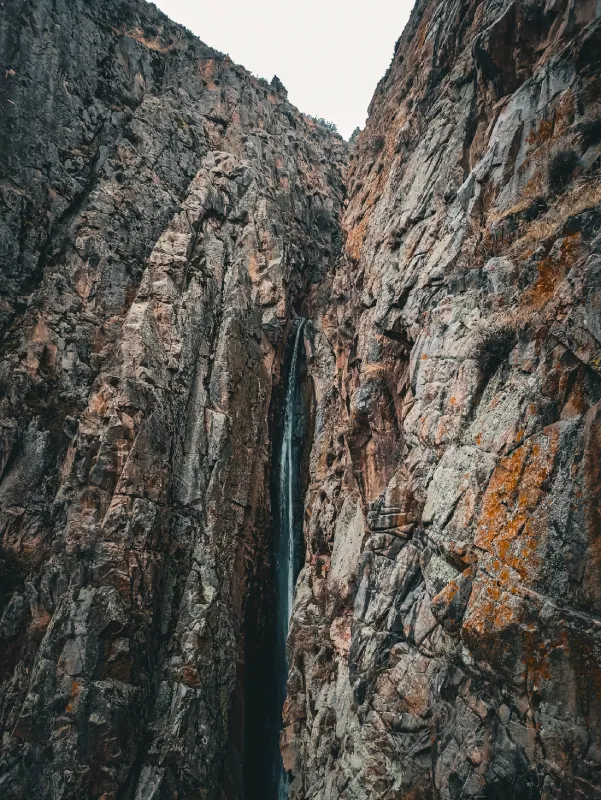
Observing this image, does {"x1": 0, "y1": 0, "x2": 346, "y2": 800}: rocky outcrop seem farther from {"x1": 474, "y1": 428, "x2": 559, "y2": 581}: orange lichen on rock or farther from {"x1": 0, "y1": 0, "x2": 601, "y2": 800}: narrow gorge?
{"x1": 474, "y1": 428, "x2": 559, "y2": 581}: orange lichen on rock

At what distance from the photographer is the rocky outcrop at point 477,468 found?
27.3 ft

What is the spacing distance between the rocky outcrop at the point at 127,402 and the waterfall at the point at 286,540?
1.46 m

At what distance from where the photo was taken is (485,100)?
17.2 m

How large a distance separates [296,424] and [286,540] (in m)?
7.12

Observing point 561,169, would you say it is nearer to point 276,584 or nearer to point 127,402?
point 127,402

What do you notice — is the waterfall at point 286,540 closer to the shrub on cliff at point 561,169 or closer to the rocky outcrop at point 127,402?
the rocky outcrop at point 127,402

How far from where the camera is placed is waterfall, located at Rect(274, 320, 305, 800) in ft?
81.5

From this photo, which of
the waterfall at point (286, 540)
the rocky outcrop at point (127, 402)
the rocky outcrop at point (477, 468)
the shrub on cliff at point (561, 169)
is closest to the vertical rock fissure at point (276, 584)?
the waterfall at point (286, 540)

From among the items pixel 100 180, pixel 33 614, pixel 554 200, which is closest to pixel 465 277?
pixel 554 200

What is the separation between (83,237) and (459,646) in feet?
91.3

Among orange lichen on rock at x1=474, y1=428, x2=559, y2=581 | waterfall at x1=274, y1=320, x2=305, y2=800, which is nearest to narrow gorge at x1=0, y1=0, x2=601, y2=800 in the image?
orange lichen on rock at x1=474, y1=428, x2=559, y2=581

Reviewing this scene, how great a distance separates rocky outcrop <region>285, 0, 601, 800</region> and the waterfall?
17.5 ft

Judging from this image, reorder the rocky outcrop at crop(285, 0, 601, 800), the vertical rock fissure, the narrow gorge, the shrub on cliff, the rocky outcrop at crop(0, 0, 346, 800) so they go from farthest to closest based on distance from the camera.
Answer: the vertical rock fissure < the rocky outcrop at crop(0, 0, 346, 800) < the shrub on cliff < the narrow gorge < the rocky outcrop at crop(285, 0, 601, 800)

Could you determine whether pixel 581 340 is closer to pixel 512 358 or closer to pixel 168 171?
pixel 512 358
